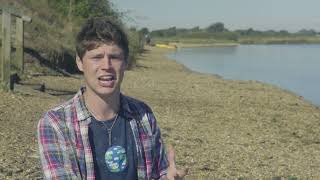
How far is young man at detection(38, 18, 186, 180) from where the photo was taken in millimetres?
2750

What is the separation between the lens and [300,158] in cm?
1037

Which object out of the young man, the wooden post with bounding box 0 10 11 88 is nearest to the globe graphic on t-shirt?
the young man

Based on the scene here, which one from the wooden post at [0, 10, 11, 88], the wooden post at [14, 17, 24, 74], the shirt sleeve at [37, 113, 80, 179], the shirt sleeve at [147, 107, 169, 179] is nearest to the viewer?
the shirt sleeve at [37, 113, 80, 179]

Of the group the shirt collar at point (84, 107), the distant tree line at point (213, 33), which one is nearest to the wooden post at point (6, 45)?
the shirt collar at point (84, 107)

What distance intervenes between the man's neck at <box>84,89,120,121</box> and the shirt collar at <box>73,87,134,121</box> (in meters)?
0.02

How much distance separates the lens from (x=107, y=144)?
110 inches

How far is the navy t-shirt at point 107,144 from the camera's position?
2.80 metres

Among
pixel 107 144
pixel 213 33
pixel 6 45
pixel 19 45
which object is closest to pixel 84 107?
pixel 107 144

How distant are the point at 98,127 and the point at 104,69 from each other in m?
0.26

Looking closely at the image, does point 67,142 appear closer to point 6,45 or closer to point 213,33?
point 6,45

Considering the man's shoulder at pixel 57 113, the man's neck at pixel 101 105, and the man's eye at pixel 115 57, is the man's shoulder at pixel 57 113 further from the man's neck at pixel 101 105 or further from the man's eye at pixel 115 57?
the man's eye at pixel 115 57

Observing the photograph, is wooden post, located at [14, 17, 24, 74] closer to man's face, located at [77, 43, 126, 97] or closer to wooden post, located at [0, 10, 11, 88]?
wooden post, located at [0, 10, 11, 88]

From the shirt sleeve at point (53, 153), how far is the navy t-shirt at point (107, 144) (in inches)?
5.0

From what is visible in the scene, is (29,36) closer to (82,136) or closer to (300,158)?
(300,158)
